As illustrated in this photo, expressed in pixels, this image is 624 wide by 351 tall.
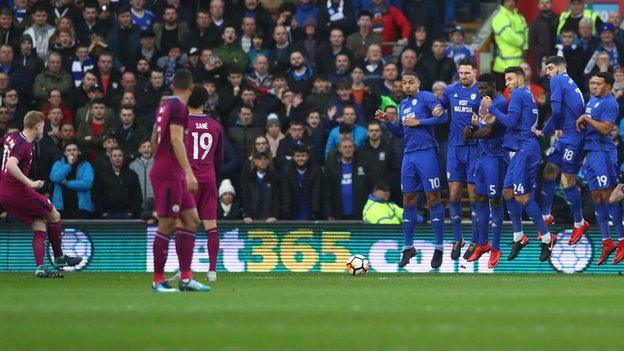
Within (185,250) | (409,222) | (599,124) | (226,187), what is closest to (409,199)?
(409,222)

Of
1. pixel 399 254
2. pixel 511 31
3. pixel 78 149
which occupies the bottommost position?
pixel 399 254

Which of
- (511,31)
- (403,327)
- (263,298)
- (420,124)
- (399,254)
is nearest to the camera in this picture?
(403,327)

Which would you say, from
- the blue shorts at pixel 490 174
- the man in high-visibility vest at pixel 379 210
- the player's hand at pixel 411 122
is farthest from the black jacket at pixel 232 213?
the blue shorts at pixel 490 174

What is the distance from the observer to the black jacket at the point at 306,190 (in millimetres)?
24781

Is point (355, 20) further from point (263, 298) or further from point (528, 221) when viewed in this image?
point (263, 298)

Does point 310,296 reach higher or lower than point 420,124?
lower

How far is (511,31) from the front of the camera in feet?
92.3

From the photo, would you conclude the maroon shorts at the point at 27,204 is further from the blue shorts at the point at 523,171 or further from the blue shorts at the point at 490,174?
the blue shorts at the point at 523,171

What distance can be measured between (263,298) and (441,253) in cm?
617

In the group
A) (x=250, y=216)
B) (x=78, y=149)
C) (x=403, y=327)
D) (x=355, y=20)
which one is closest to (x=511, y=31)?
(x=355, y=20)

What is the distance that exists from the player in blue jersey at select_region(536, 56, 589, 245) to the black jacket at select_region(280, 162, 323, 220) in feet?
14.7

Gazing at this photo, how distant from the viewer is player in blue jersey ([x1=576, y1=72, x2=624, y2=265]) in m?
20.8

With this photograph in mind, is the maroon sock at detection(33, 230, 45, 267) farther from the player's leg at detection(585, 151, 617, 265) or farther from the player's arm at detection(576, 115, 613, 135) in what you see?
the player's leg at detection(585, 151, 617, 265)

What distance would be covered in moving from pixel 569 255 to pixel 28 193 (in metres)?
8.80
